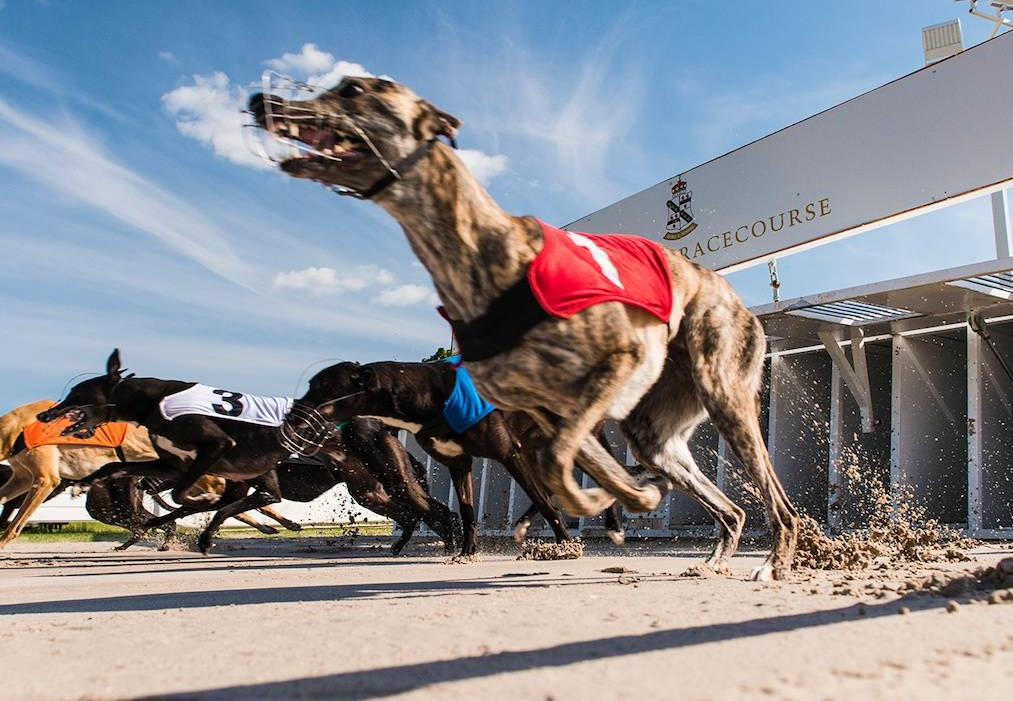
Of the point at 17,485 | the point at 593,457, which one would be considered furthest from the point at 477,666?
the point at 17,485

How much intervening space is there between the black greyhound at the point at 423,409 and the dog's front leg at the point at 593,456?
337 centimetres

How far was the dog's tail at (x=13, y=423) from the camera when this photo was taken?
10.4 metres

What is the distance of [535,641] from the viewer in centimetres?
210

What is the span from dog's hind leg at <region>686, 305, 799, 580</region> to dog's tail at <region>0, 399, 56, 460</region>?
9.36 metres

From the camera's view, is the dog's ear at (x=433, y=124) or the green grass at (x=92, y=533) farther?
the green grass at (x=92, y=533)

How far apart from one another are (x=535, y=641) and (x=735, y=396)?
219cm

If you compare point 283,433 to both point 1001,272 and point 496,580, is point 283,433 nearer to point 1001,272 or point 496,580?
point 496,580

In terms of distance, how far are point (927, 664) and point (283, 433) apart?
589cm

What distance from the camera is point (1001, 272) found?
7.12 meters

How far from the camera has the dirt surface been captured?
5.29 ft

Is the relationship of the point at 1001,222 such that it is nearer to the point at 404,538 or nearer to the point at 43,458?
the point at 404,538

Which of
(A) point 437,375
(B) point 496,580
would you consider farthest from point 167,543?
(B) point 496,580

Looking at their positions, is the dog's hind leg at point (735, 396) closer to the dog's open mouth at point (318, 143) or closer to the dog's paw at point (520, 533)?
the dog's paw at point (520, 533)

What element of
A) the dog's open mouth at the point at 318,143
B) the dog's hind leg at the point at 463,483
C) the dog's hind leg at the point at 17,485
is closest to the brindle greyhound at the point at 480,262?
the dog's open mouth at the point at 318,143
